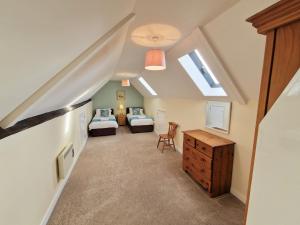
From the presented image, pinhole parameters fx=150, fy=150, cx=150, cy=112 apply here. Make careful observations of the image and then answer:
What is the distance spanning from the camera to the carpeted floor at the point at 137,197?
1.86 metres

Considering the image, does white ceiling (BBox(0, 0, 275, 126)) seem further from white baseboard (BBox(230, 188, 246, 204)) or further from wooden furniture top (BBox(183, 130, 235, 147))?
white baseboard (BBox(230, 188, 246, 204))

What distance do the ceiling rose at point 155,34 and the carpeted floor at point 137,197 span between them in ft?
7.26

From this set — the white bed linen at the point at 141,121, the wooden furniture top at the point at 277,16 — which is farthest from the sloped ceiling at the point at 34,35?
the white bed linen at the point at 141,121

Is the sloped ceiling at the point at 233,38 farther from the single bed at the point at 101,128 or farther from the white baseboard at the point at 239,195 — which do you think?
the single bed at the point at 101,128

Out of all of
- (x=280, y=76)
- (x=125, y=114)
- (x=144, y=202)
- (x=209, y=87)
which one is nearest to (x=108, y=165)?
(x=144, y=202)

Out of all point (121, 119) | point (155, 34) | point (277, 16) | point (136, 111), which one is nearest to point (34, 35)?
point (277, 16)

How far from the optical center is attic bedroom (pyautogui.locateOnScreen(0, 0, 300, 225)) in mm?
521

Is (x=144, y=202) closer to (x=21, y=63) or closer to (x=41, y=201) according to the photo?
(x=41, y=201)

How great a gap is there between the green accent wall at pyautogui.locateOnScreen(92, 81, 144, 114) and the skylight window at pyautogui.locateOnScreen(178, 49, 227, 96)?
5.04 metres

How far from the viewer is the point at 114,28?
4.16ft

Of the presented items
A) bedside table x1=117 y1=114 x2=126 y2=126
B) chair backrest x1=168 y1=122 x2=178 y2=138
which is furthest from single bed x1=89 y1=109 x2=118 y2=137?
chair backrest x1=168 y1=122 x2=178 y2=138

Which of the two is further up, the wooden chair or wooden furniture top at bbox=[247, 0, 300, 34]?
wooden furniture top at bbox=[247, 0, 300, 34]

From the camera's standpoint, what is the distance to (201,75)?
8.93ft

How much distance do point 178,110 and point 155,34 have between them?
2546 mm
